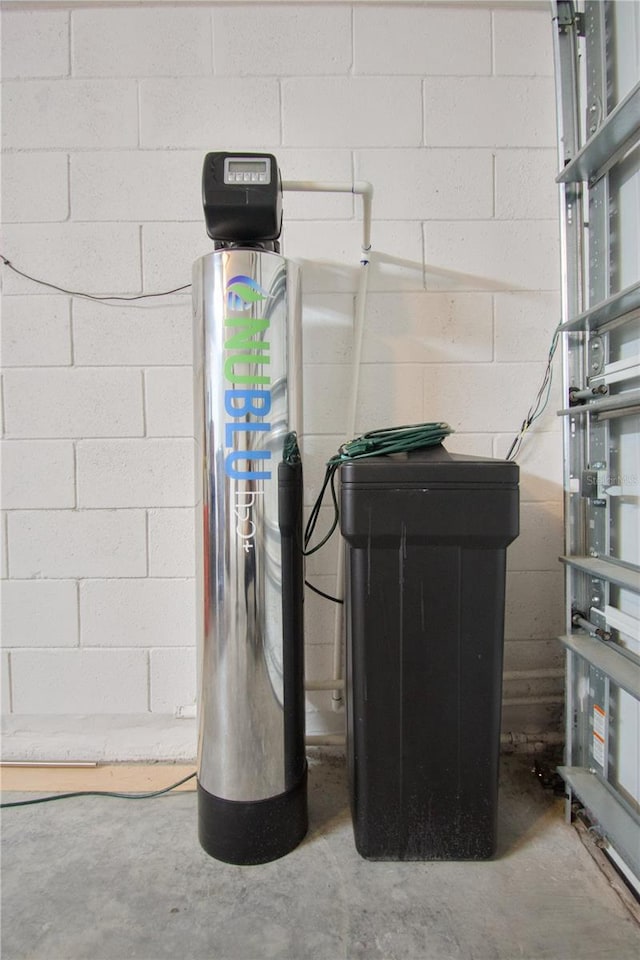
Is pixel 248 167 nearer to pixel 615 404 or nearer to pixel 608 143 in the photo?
pixel 608 143

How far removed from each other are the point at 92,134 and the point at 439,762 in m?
2.05

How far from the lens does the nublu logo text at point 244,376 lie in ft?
3.39

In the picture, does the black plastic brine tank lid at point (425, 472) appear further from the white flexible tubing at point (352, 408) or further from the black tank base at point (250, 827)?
the black tank base at point (250, 827)

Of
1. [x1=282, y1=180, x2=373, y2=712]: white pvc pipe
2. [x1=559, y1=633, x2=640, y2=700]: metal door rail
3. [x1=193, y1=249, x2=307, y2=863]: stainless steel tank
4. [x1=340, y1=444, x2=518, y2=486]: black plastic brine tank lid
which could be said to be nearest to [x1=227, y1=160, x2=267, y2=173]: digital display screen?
[x1=193, y1=249, x2=307, y2=863]: stainless steel tank

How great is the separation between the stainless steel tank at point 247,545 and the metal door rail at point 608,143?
774 mm

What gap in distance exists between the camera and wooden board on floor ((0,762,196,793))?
138 centimetres

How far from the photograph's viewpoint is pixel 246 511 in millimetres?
1047

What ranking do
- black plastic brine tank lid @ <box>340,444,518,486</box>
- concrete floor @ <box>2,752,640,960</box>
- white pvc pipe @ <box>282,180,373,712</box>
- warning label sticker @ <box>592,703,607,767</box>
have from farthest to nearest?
1. white pvc pipe @ <box>282,180,373,712</box>
2. warning label sticker @ <box>592,703,607,767</box>
3. black plastic brine tank lid @ <box>340,444,518,486</box>
4. concrete floor @ <box>2,752,640,960</box>

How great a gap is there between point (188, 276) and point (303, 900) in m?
1.67

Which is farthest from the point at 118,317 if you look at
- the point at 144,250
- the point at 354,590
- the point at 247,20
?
the point at 354,590

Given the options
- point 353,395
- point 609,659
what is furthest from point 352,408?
point 609,659

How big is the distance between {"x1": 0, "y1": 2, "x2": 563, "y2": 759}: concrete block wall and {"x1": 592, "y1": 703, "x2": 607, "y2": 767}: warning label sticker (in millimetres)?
255

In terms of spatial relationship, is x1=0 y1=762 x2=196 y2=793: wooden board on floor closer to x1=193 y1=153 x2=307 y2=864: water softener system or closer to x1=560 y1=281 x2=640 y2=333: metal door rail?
x1=193 y1=153 x2=307 y2=864: water softener system

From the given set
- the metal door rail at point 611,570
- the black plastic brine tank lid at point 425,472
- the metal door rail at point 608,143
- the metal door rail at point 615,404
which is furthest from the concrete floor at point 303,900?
the metal door rail at point 608,143
